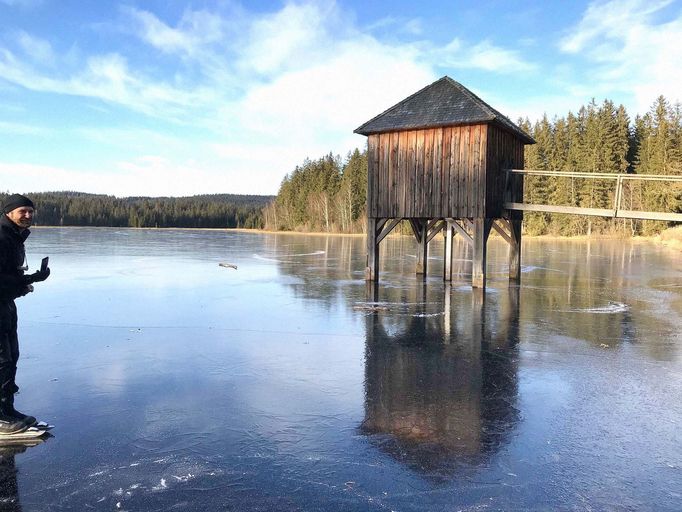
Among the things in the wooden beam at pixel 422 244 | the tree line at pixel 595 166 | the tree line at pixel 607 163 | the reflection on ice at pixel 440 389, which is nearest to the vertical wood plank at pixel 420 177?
the wooden beam at pixel 422 244

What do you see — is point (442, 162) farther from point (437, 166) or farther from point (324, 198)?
point (324, 198)

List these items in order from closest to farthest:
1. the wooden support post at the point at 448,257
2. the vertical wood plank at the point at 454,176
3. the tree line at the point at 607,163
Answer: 1. the vertical wood plank at the point at 454,176
2. the wooden support post at the point at 448,257
3. the tree line at the point at 607,163

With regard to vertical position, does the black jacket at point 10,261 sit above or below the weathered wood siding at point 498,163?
below

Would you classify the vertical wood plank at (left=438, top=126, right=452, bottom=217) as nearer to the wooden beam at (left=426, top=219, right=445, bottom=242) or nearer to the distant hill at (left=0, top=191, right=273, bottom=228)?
the wooden beam at (left=426, top=219, right=445, bottom=242)

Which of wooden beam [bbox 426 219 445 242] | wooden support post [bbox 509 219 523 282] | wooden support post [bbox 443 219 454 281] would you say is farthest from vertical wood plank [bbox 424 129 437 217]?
wooden beam [bbox 426 219 445 242]

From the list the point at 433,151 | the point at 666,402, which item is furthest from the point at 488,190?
the point at 666,402

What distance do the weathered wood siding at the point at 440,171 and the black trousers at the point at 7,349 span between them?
48.5ft

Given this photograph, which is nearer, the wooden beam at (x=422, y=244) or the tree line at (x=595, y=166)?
the wooden beam at (x=422, y=244)

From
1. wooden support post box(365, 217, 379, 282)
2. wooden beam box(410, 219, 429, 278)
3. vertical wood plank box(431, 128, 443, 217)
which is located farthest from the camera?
wooden beam box(410, 219, 429, 278)

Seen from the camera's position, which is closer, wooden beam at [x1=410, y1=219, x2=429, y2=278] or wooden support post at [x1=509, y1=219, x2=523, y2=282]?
wooden support post at [x1=509, y1=219, x2=523, y2=282]

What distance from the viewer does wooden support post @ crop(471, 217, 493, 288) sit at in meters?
18.0

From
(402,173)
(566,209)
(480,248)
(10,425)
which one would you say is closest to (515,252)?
(566,209)

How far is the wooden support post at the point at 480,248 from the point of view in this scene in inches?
709

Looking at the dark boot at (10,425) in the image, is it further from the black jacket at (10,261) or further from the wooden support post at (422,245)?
the wooden support post at (422,245)
